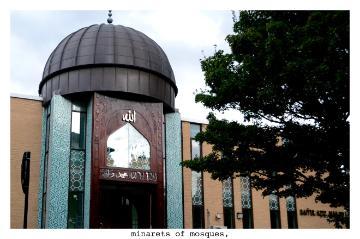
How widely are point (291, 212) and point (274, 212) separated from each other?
1133 mm

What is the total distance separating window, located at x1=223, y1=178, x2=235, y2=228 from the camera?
23797mm

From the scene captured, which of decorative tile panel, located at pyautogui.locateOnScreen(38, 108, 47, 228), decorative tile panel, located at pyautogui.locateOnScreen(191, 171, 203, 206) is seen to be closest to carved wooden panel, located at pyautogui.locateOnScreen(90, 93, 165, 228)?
decorative tile panel, located at pyautogui.locateOnScreen(38, 108, 47, 228)

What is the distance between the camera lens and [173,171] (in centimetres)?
2133

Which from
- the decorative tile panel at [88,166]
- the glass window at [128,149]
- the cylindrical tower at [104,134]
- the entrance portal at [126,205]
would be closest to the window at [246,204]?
the cylindrical tower at [104,134]

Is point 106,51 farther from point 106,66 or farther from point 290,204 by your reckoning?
point 290,204

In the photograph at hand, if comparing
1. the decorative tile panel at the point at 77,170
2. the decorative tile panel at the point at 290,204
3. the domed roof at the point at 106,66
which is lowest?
the decorative tile panel at the point at 290,204

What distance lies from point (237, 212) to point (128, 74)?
31.7 feet

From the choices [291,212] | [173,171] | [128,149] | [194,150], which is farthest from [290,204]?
[128,149]

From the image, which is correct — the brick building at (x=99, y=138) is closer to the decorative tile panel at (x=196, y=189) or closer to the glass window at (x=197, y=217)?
the decorative tile panel at (x=196, y=189)

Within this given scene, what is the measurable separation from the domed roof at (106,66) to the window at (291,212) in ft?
32.7

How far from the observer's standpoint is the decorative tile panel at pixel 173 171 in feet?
67.8

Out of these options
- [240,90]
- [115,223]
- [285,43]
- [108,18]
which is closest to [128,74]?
[108,18]

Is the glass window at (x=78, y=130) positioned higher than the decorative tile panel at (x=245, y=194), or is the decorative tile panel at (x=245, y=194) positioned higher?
the glass window at (x=78, y=130)

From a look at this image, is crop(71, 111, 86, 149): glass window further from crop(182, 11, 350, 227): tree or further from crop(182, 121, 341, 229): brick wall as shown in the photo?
crop(182, 11, 350, 227): tree
